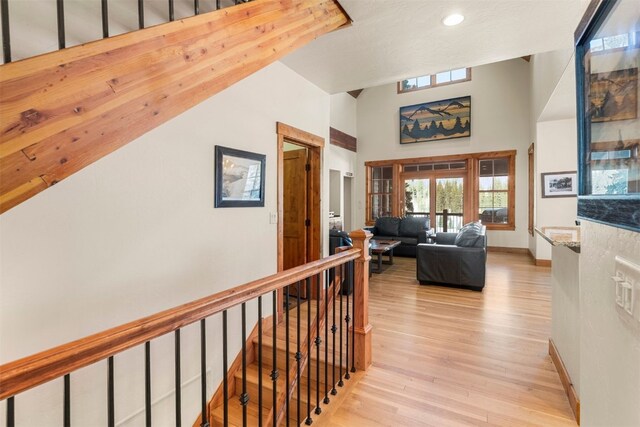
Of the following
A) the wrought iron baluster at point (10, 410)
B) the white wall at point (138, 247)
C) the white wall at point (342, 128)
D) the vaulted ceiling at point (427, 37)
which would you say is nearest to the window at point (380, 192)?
the white wall at point (342, 128)

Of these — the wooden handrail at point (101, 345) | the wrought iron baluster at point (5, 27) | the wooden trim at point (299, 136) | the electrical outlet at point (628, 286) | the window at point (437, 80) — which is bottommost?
the wooden handrail at point (101, 345)

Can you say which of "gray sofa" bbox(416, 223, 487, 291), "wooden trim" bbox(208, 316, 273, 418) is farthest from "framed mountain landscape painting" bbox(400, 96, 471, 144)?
"wooden trim" bbox(208, 316, 273, 418)

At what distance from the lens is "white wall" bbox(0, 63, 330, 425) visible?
1.54 metres

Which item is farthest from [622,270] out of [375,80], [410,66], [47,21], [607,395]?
[375,80]

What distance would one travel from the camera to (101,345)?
32.7 inches

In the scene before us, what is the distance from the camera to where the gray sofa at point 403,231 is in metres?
7.04

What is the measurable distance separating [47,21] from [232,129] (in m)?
1.29

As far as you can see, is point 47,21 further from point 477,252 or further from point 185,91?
point 477,252

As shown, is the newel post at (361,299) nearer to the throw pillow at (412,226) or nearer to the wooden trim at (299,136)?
the wooden trim at (299,136)

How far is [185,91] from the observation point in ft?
4.56

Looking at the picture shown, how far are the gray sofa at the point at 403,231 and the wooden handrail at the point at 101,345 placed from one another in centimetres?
610

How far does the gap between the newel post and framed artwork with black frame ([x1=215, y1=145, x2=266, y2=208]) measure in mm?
1094

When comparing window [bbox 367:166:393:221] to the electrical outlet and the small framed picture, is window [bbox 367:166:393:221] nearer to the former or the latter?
the small framed picture

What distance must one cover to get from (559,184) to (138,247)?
649 centimetres
